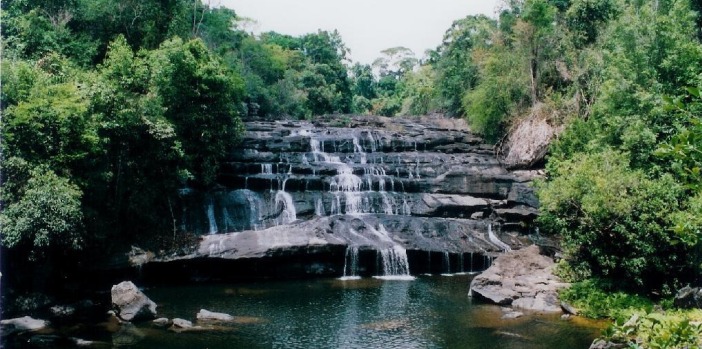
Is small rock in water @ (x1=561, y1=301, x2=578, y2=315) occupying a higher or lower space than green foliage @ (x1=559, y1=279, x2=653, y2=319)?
lower

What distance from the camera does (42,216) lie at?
52.3 ft

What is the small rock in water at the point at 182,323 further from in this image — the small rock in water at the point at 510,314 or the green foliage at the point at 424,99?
the green foliage at the point at 424,99

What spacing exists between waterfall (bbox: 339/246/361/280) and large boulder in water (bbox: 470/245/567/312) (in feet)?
16.9

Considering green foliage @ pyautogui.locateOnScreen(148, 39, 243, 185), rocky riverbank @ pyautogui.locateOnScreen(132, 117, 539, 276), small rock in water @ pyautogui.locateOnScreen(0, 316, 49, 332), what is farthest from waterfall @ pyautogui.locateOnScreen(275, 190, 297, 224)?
small rock in water @ pyautogui.locateOnScreen(0, 316, 49, 332)

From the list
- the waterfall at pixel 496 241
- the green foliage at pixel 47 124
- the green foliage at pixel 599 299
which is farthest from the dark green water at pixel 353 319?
the green foliage at pixel 47 124

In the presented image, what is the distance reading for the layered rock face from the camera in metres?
22.8

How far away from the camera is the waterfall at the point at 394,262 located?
22.6 meters

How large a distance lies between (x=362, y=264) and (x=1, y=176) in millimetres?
13159

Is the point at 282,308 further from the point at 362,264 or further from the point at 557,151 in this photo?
the point at 557,151

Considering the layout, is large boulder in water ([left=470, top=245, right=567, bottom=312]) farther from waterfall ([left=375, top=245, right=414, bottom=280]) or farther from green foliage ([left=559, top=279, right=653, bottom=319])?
waterfall ([left=375, top=245, right=414, bottom=280])

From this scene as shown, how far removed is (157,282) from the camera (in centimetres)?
2111

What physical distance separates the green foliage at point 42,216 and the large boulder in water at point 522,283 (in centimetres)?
1337

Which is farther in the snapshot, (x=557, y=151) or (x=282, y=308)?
(x=557, y=151)

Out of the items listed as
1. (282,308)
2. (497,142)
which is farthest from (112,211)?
(497,142)
